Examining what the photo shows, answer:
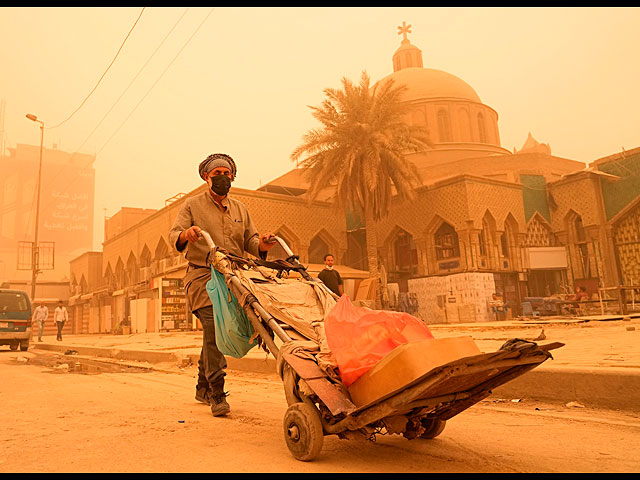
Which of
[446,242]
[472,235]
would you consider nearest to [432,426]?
[472,235]

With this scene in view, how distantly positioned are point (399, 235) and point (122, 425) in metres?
27.3

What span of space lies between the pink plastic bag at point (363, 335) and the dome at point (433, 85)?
3956 cm

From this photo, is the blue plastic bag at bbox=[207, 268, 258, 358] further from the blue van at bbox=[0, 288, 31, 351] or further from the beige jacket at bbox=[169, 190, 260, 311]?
the blue van at bbox=[0, 288, 31, 351]

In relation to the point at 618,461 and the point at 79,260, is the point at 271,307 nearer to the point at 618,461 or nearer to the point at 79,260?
the point at 618,461

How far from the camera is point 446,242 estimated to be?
87.3 feet

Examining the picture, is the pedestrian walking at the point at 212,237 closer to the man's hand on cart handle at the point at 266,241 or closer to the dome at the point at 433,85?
the man's hand on cart handle at the point at 266,241

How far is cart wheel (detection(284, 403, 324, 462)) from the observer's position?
2252 mm

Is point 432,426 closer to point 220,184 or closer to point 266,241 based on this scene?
point 266,241

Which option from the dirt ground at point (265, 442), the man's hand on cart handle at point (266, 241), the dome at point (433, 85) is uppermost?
the dome at point (433, 85)

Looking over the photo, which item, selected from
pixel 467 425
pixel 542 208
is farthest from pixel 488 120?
pixel 467 425

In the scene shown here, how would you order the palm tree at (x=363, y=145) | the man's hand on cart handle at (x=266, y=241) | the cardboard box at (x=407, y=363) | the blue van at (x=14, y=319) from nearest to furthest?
the cardboard box at (x=407, y=363)
the man's hand on cart handle at (x=266, y=241)
the blue van at (x=14, y=319)
the palm tree at (x=363, y=145)

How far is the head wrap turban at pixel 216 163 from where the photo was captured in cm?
389

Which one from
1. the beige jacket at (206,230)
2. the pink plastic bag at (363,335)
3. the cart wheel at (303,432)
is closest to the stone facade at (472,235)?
the beige jacket at (206,230)

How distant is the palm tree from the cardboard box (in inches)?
877
